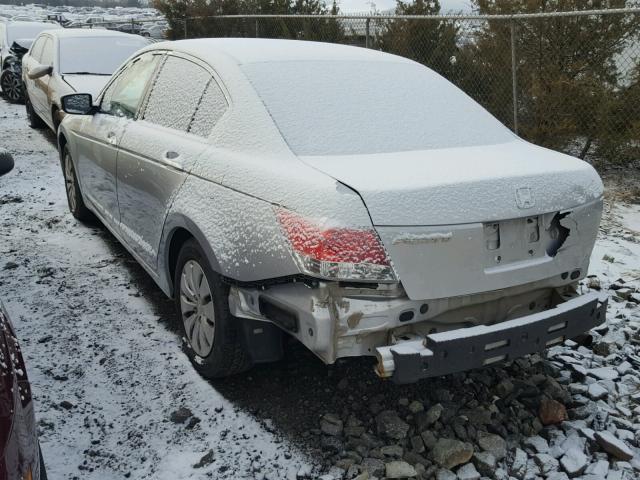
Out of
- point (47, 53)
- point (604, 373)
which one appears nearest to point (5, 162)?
point (604, 373)

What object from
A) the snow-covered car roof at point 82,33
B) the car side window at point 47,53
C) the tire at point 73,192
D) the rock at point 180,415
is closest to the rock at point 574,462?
the rock at point 180,415

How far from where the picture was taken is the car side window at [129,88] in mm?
4047

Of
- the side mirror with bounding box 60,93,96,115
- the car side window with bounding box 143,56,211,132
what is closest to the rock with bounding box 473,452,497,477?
the car side window with bounding box 143,56,211,132

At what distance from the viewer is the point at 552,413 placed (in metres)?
3.00

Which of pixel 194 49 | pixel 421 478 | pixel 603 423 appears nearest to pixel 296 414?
pixel 421 478

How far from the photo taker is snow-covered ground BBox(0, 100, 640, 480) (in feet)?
8.84

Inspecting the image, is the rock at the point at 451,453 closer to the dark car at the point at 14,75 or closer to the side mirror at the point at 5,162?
the side mirror at the point at 5,162

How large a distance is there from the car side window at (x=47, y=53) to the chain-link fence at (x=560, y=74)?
4754 millimetres

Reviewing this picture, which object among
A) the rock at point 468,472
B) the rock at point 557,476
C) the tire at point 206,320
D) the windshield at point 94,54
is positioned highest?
the windshield at point 94,54

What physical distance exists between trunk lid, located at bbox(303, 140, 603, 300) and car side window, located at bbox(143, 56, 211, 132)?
41.2 inches

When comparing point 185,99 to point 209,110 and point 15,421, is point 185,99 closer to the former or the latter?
point 209,110

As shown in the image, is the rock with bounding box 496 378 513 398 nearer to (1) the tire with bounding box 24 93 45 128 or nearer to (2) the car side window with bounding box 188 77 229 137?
(2) the car side window with bounding box 188 77 229 137

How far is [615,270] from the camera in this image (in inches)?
186

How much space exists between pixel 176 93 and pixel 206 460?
206 cm
